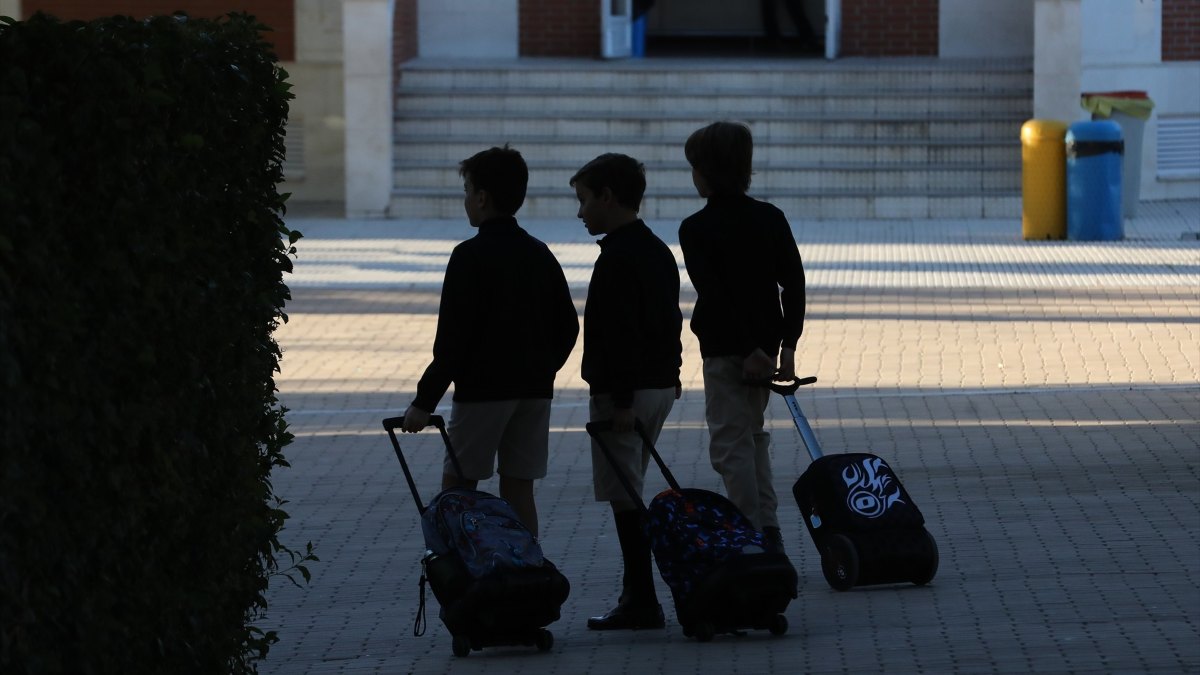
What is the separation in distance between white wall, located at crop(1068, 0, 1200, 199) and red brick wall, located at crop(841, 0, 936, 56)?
179cm

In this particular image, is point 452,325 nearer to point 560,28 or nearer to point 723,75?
point 723,75

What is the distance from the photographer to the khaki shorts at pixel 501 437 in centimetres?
576

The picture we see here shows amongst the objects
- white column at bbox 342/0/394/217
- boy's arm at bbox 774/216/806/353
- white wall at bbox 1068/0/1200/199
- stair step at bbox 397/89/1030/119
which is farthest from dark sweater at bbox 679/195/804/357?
white wall at bbox 1068/0/1200/199

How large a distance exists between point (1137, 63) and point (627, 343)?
18.0 meters

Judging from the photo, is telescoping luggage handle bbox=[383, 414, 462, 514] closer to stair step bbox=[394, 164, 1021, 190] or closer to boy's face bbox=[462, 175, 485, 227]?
boy's face bbox=[462, 175, 485, 227]

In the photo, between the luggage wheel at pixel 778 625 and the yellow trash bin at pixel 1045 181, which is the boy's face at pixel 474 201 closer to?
the luggage wheel at pixel 778 625

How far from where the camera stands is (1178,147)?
74.2ft

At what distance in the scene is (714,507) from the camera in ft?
18.5

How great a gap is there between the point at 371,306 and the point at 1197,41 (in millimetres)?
12112

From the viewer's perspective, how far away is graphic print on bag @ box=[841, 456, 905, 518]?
6168 millimetres

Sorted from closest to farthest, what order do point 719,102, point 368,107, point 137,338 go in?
point 137,338
point 368,107
point 719,102

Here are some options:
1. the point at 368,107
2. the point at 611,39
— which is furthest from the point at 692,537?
the point at 611,39

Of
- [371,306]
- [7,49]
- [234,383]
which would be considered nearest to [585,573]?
[234,383]

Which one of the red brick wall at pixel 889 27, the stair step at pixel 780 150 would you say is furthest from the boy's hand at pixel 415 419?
the red brick wall at pixel 889 27
